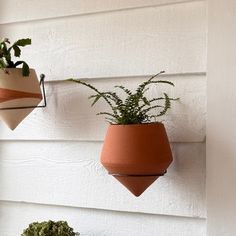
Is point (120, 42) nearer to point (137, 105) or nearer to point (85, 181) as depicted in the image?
point (137, 105)

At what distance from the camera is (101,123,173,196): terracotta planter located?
99 centimetres

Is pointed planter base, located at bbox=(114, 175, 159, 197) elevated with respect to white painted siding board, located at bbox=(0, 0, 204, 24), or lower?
lower

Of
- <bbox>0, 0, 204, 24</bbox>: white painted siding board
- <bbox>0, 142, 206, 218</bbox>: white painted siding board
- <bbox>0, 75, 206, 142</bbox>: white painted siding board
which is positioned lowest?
<bbox>0, 142, 206, 218</bbox>: white painted siding board

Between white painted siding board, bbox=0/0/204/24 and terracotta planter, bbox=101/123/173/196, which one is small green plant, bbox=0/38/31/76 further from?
terracotta planter, bbox=101/123/173/196

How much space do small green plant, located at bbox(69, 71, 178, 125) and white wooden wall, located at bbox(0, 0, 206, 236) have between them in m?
0.03

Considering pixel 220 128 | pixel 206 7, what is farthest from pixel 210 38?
pixel 220 128

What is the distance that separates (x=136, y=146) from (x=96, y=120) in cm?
Result: 23

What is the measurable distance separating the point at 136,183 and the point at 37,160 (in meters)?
0.38

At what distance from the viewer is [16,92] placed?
44.5 inches

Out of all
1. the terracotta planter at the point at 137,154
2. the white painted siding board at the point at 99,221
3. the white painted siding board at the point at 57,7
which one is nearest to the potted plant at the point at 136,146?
the terracotta planter at the point at 137,154

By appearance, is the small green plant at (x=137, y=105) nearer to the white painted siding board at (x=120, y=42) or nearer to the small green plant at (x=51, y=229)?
the white painted siding board at (x=120, y=42)

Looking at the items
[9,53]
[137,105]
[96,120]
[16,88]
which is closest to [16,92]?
[16,88]

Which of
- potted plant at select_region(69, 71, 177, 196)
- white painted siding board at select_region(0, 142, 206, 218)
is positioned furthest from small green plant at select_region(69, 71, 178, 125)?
white painted siding board at select_region(0, 142, 206, 218)

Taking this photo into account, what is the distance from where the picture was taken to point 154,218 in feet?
3.67
